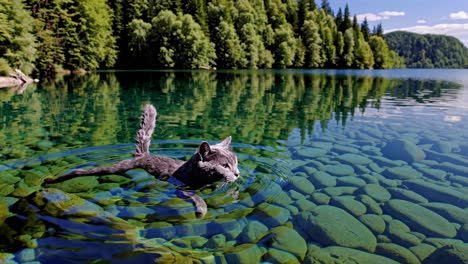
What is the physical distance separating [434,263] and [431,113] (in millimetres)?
17875

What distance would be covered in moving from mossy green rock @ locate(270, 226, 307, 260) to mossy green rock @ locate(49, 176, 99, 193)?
4.11 meters

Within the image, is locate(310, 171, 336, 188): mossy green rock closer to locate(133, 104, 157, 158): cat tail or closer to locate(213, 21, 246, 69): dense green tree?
locate(133, 104, 157, 158): cat tail


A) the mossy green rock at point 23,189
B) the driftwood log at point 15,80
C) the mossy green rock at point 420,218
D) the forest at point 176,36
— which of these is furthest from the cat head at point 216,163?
the forest at point 176,36

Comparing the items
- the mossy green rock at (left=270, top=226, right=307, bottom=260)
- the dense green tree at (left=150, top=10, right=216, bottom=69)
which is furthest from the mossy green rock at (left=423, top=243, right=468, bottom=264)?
the dense green tree at (left=150, top=10, right=216, bottom=69)

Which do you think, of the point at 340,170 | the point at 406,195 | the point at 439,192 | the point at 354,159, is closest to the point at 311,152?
the point at 354,159

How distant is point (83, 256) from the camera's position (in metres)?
4.52

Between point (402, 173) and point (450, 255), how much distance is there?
13.3ft

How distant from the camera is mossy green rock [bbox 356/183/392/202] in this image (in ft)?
23.2

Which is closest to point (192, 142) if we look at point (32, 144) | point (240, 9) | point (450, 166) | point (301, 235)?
point (32, 144)

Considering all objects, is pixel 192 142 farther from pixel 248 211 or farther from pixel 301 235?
pixel 301 235

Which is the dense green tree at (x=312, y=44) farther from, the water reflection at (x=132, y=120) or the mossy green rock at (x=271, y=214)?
the mossy green rock at (x=271, y=214)

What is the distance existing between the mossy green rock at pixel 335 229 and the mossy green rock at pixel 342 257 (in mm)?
192

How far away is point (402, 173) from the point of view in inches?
343

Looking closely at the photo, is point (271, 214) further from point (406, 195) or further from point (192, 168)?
point (406, 195)
